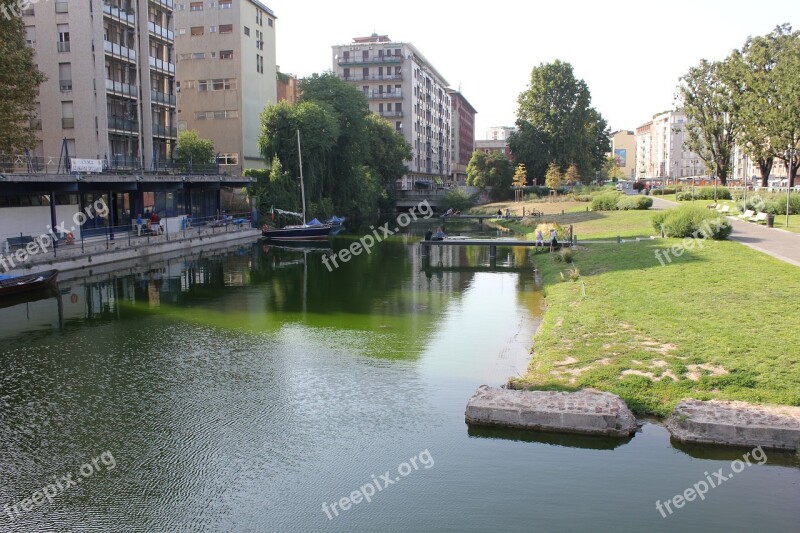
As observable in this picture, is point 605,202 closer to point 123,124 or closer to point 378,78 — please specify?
point 123,124

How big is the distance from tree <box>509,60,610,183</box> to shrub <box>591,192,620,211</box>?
105 feet

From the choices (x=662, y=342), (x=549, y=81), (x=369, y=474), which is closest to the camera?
(x=369, y=474)

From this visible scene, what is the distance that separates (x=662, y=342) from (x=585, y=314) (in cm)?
430

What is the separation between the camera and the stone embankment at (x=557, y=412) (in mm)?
12984

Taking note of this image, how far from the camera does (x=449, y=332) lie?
22.6m

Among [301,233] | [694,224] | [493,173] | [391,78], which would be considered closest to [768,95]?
[694,224]

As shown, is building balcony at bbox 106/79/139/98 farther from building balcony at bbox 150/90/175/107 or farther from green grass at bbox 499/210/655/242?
green grass at bbox 499/210/655/242

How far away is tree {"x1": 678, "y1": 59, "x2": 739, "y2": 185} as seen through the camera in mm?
67844

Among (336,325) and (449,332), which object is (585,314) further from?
(336,325)

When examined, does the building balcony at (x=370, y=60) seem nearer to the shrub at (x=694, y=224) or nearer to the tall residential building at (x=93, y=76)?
the tall residential building at (x=93, y=76)

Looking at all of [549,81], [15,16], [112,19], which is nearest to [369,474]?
[15,16]

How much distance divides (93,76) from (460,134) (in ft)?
412

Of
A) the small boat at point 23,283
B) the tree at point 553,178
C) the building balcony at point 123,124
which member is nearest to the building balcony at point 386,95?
the tree at point 553,178

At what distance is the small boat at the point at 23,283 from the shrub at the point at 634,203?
46.9 meters
